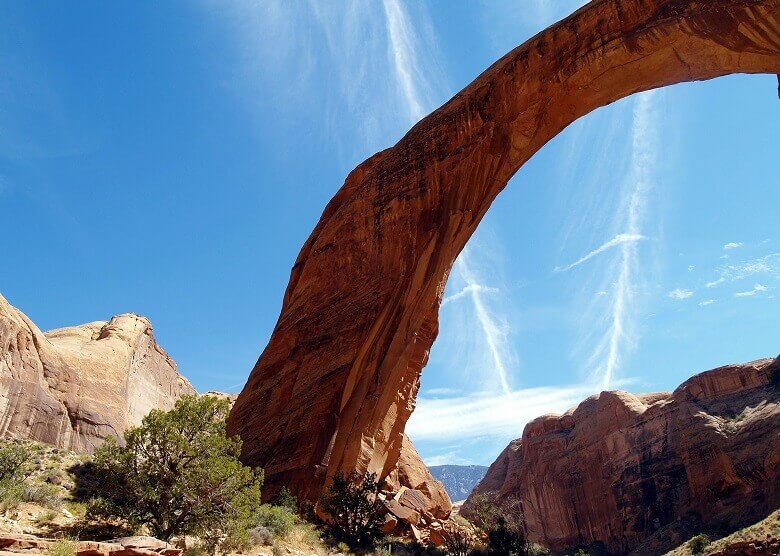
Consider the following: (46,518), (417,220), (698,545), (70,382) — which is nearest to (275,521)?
(46,518)

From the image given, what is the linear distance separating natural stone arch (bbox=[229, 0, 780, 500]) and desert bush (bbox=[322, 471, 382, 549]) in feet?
3.34

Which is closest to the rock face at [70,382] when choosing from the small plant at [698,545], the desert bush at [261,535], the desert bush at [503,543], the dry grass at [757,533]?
the desert bush at [261,535]

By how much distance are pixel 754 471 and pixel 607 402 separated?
1795cm

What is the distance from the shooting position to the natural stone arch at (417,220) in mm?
18656

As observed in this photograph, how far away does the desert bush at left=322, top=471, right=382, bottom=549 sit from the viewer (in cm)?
1531

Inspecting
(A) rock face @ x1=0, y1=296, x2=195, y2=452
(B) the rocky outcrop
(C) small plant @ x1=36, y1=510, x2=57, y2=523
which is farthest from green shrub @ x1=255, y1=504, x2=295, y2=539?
(A) rock face @ x1=0, y1=296, x2=195, y2=452

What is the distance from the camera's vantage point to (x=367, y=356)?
19766mm

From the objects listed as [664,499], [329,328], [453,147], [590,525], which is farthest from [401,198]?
[590,525]

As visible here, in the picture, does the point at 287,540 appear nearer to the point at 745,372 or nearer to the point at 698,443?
the point at 698,443

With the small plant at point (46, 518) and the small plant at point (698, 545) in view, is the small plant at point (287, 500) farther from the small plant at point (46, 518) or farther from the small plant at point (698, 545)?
the small plant at point (698, 545)

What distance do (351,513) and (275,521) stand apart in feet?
12.4

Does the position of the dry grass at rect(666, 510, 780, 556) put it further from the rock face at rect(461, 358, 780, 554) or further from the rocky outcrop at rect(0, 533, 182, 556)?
the rocky outcrop at rect(0, 533, 182, 556)

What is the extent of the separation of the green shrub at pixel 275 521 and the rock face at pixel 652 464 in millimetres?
33656

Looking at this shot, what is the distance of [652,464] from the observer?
171 feet
